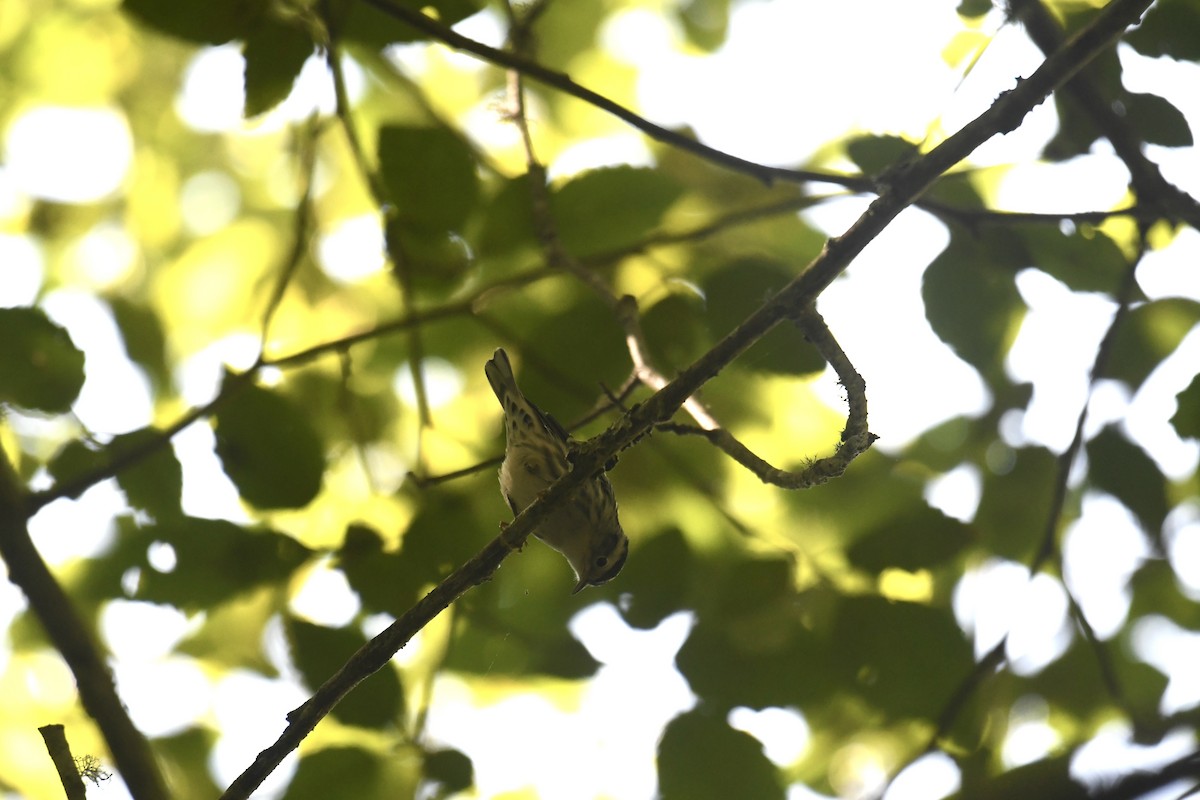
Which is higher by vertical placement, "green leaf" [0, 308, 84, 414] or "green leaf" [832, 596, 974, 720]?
"green leaf" [0, 308, 84, 414]

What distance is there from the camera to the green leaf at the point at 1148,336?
2.89 metres

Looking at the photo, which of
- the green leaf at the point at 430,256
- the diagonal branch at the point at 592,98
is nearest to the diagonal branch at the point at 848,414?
the diagonal branch at the point at 592,98

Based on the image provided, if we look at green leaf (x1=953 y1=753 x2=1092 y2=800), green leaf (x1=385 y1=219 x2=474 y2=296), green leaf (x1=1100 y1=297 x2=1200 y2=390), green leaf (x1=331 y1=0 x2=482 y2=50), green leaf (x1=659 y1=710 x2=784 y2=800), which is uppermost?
green leaf (x1=331 y1=0 x2=482 y2=50)

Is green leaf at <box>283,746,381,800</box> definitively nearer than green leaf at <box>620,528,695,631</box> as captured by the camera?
Yes

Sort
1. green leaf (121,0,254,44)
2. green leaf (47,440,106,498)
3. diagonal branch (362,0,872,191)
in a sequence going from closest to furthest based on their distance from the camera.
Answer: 1. green leaf (121,0,254,44)
2. diagonal branch (362,0,872,191)
3. green leaf (47,440,106,498)

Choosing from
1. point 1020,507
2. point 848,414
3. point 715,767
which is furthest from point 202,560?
point 1020,507

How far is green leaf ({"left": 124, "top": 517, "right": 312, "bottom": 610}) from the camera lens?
2818 millimetres

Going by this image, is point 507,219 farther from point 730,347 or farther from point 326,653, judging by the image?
point 326,653

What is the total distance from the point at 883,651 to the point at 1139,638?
1022 millimetres

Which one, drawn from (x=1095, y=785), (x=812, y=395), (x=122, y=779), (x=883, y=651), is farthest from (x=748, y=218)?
(x=122, y=779)

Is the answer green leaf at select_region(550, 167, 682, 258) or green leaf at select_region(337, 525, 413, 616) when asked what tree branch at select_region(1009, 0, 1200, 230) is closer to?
green leaf at select_region(550, 167, 682, 258)

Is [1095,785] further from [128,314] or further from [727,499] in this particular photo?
[128,314]

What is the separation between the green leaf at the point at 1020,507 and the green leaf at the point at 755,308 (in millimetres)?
968

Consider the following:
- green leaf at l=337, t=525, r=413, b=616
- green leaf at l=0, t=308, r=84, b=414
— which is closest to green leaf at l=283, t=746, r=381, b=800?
green leaf at l=337, t=525, r=413, b=616
